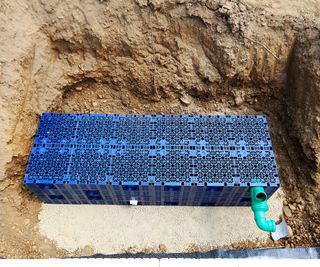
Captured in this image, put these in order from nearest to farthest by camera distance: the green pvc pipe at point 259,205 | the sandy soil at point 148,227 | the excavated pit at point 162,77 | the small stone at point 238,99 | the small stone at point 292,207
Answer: the green pvc pipe at point 259,205, the excavated pit at point 162,77, the sandy soil at point 148,227, the small stone at point 292,207, the small stone at point 238,99

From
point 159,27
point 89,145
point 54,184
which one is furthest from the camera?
point 159,27

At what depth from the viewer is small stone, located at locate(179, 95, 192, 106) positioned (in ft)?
22.2

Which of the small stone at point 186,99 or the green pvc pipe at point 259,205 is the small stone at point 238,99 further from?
the green pvc pipe at point 259,205

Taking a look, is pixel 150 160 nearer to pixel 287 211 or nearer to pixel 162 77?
pixel 162 77

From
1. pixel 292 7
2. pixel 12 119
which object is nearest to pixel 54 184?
pixel 12 119

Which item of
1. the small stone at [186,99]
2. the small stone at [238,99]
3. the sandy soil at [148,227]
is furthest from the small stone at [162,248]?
the small stone at [238,99]

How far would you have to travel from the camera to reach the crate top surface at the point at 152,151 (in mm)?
5316

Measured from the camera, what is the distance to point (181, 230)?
5855 millimetres

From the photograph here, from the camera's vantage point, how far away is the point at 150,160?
5500 mm

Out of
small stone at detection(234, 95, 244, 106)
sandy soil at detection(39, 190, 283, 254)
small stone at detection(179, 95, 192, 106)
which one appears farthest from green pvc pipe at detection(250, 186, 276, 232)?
small stone at detection(179, 95, 192, 106)

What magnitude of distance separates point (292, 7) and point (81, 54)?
4477 millimetres

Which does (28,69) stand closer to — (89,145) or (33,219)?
(89,145)

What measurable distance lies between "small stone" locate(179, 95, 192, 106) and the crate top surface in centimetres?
88

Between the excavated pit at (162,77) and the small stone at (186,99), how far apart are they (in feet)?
0.08
